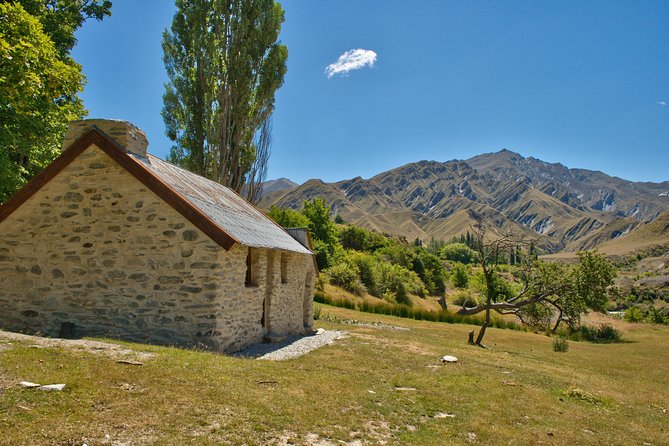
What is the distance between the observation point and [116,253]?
10.3 metres

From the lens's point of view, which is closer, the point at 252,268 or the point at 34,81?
the point at 34,81

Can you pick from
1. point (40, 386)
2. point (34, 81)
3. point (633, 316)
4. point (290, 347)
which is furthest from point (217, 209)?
point (633, 316)

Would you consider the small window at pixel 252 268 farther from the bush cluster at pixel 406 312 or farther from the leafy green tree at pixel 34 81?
the bush cluster at pixel 406 312

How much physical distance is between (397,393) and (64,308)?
839 centimetres

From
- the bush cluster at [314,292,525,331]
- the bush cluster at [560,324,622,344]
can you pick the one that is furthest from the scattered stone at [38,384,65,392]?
the bush cluster at [560,324,622,344]

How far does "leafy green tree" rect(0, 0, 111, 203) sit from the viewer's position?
9664 millimetres

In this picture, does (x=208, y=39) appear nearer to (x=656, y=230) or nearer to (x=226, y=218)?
(x=226, y=218)

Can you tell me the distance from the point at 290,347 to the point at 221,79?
62.0 ft

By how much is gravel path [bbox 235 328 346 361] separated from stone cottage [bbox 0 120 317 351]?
67cm

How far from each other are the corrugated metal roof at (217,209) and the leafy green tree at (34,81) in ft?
9.66

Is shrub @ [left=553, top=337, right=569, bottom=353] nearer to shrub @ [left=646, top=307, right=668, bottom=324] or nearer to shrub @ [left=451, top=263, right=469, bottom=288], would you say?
shrub @ [left=646, top=307, right=668, bottom=324]

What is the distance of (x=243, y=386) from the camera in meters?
6.86

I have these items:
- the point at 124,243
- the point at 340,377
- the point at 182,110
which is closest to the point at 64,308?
the point at 124,243

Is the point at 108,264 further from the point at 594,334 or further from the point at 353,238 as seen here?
the point at 353,238
